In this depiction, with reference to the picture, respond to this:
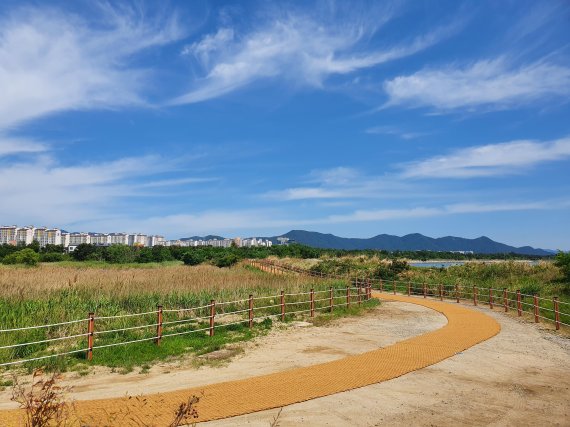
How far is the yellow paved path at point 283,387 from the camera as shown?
7.06 metres

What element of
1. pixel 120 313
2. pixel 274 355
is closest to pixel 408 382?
pixel 274 355

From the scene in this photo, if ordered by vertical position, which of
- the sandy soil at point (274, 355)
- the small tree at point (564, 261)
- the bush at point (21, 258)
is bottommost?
the sandy soil at point (274, 355)

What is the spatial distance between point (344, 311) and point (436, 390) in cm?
1167

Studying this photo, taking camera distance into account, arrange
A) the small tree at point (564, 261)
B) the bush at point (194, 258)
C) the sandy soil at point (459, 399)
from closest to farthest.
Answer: the sandy soil at point (459, 399) < the small tree at point (564, 261) < the bush at point (194, 258)

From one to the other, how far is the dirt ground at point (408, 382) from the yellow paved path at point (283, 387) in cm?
35

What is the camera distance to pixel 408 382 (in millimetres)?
9039

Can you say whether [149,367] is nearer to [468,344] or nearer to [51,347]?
[51,347]

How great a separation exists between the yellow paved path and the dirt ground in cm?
35

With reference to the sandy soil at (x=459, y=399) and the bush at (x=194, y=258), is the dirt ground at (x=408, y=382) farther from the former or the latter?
the bush at (x=194, y=258)

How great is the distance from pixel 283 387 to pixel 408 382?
2.56 metres

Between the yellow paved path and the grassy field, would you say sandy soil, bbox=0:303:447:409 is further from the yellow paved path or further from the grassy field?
the grassy field

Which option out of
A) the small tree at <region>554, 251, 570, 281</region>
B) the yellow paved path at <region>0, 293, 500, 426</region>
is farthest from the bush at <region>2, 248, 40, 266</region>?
the small tree at <region>554, 251, 570, 281</region>

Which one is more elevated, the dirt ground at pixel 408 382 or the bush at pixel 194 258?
the bush at pixel 194 258

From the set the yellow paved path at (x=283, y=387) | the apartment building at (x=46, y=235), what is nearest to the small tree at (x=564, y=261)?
the yellow paved path at (x=283, y=387)
